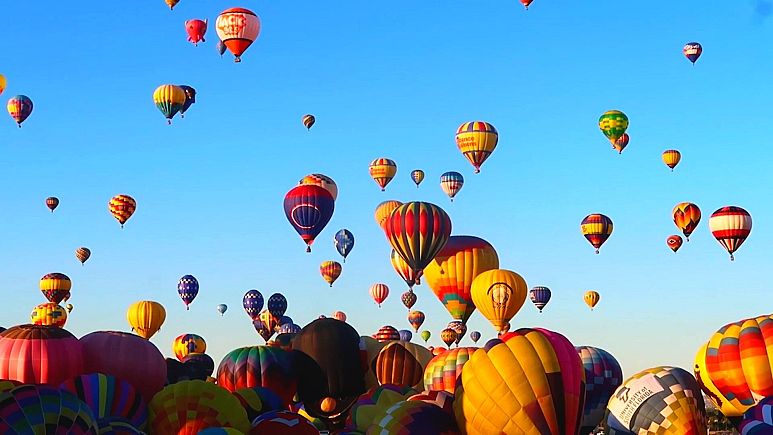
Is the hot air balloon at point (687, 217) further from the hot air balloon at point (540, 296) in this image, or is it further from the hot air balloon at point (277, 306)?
the hot air balloon at point (277, 306)

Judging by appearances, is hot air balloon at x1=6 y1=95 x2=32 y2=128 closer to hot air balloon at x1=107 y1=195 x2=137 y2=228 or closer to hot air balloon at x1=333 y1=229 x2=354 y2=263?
hot air balloon at x1=107 y1=195 x2=137 y2=228

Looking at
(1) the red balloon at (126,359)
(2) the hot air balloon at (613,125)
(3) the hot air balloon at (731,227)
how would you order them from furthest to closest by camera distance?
1. (2) the hot air balloon at (613,125)
2. (3) the hot air balloon at (731,227)
3. (1) the red balloon at (126,359)

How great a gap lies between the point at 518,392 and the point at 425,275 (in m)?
22.2

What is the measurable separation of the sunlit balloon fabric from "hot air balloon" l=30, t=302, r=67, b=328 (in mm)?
32823

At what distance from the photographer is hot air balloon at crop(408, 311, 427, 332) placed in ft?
203

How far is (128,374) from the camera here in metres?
23.8

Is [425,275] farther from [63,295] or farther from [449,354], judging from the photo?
[63,295]

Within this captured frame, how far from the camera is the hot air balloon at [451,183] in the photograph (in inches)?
1847

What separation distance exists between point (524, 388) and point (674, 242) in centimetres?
4026

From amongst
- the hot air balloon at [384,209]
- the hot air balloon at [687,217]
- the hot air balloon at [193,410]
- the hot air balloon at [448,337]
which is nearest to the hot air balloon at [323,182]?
the hot air balloon at [384,209]

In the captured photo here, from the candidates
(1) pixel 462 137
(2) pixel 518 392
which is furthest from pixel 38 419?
(1) pixel 462 137

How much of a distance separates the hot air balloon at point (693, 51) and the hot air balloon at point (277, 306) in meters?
23.2

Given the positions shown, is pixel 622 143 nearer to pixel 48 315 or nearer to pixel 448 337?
pixel 448 337

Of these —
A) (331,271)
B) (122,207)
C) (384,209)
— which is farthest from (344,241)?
(122,207)
